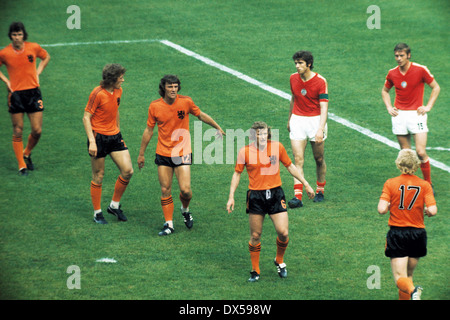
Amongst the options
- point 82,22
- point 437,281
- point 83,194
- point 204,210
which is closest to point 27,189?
point 83,194

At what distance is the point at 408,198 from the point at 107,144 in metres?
5.40

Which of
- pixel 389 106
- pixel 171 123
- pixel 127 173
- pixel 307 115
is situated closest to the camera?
pixel 171 123

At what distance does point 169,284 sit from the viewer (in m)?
10.1

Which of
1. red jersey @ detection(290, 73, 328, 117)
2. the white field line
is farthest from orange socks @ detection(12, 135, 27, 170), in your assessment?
the white field line

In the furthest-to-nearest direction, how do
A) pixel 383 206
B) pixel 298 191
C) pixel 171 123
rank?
pixel 298 191 → pixel 171 123 → pixel 383 206

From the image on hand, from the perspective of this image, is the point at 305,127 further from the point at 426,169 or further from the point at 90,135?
the point at 90,135

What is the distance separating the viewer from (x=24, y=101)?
14359mm

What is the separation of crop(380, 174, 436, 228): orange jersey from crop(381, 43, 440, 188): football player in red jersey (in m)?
4.34

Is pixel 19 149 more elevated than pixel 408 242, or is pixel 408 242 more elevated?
pixel 408 242

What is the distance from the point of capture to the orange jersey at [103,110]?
11891 mm

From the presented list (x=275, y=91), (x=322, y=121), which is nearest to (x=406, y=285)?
(x=322, y=121)

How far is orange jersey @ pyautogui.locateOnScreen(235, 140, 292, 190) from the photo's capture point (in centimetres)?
1003

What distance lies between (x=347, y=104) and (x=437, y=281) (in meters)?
8.32

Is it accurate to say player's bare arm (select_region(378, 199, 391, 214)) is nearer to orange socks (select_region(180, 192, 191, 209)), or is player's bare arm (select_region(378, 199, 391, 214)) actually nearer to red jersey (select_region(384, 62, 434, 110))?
orange socks (select_region(180, 192, 191, 209))
